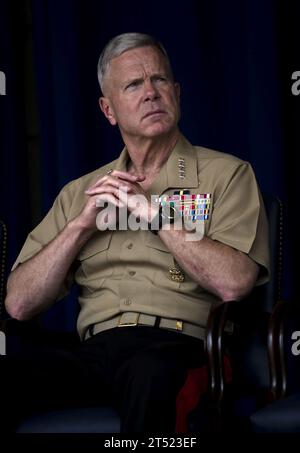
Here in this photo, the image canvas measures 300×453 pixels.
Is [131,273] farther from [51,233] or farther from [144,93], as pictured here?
[144,93]

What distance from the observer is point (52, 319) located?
13.6 feet

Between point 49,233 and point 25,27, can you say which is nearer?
point 49,233

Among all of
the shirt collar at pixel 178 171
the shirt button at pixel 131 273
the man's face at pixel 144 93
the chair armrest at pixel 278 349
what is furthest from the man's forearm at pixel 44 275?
the chair armrest at pixel 278 349

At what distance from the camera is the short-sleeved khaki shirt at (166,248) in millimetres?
2871

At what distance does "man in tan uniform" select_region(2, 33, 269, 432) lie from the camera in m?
2.78

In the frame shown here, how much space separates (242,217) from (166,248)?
0.80 ft

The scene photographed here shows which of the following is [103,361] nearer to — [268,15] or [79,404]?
[79,404]

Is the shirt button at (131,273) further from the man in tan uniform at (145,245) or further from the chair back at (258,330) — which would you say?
the chair back at (258,330)

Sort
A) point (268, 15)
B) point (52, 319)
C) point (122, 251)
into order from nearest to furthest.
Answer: point (122, 251)
point (268, 15)
point (52, 319)

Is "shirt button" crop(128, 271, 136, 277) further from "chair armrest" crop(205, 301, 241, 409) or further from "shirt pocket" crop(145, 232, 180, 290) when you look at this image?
"chair armrest" crop(205, 301, 241, 409)

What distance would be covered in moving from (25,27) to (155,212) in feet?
5.96

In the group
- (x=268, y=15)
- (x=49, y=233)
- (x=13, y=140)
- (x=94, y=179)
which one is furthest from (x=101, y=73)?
(x=13, y=140)

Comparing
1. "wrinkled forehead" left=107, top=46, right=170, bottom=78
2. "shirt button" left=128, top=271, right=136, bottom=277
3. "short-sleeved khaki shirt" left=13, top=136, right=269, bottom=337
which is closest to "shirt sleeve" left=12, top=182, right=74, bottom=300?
"short-sleeved khaki shirt" left=13, top=136, right=269, bottom=337

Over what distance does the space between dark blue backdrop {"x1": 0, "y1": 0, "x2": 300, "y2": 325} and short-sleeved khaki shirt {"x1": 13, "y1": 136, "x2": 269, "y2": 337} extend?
717 mm
